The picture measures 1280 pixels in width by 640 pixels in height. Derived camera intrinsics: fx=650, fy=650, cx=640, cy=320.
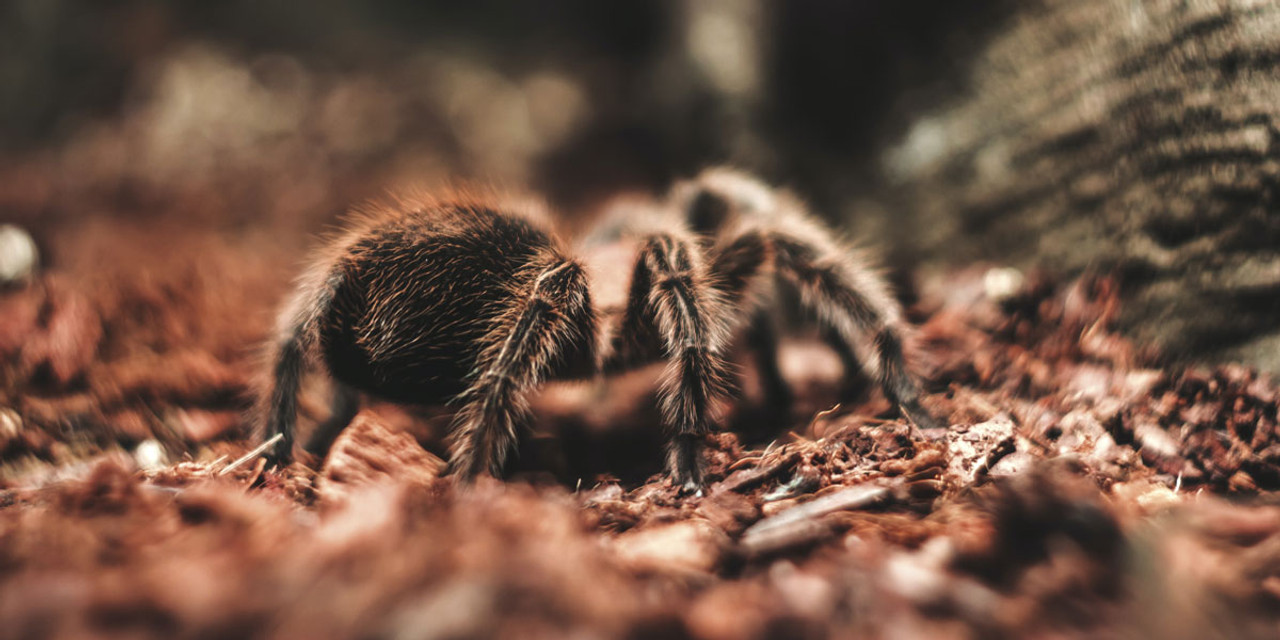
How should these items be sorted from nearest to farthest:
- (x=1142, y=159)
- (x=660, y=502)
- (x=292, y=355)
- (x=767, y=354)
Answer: (x=660, y=502) → (x=292, y=355) → (x=1142, y=159) → (x=767, y=354)

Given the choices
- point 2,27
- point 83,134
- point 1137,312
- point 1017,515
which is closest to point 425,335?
point 1017,515

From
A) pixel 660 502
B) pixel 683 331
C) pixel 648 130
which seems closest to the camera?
pixel 660 502

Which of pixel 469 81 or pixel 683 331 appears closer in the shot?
pixel 683 331

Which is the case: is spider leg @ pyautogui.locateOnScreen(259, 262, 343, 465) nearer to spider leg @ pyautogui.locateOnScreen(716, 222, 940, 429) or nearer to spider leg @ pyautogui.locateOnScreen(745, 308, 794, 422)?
spider leg @ pyautogui.locateOnScreen(716, 222, 940, 429)

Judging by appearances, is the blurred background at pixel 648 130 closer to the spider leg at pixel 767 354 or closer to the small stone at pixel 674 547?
the spider leg at pixel 767 354

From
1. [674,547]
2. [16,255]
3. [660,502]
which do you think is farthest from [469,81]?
[674,547]

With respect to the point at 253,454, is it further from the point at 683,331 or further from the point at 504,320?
the point at 683,331

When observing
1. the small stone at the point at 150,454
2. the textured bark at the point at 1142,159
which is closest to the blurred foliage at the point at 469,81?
the textured bark at the point at 1142,159
